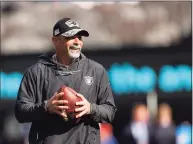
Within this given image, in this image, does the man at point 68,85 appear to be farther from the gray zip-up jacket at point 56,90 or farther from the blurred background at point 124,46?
the blurred background at point 124,46

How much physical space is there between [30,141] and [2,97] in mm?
14281

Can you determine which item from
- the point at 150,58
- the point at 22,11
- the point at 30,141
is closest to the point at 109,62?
the point at 150,58

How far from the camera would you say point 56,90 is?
17.9 feet

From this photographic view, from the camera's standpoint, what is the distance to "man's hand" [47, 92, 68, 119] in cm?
525

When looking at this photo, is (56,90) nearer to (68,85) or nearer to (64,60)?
(68,85)

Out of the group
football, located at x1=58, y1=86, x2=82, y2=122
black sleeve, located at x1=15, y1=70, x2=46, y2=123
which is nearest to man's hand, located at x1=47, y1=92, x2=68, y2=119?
football, located at x1=58, y1=86, x2=82, y2=122

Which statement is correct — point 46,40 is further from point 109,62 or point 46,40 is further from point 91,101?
point 91,101

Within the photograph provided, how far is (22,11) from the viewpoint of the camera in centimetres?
1997

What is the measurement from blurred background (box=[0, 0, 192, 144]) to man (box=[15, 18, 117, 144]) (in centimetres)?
1367

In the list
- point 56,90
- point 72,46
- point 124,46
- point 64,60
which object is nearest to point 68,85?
point 56,90

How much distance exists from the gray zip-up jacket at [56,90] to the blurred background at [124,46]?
13.7 meters

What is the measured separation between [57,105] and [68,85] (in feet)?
0.90

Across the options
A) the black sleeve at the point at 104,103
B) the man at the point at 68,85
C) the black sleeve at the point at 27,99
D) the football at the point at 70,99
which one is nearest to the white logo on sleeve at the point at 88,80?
the man at the point at 68,85

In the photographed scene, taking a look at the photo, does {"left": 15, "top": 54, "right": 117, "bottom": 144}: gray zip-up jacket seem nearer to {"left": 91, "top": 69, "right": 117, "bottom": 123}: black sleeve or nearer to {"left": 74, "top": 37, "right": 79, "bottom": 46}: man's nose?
{"left": 91, "top": 69, "right": 117, "bottom": 123}: black sleeve
